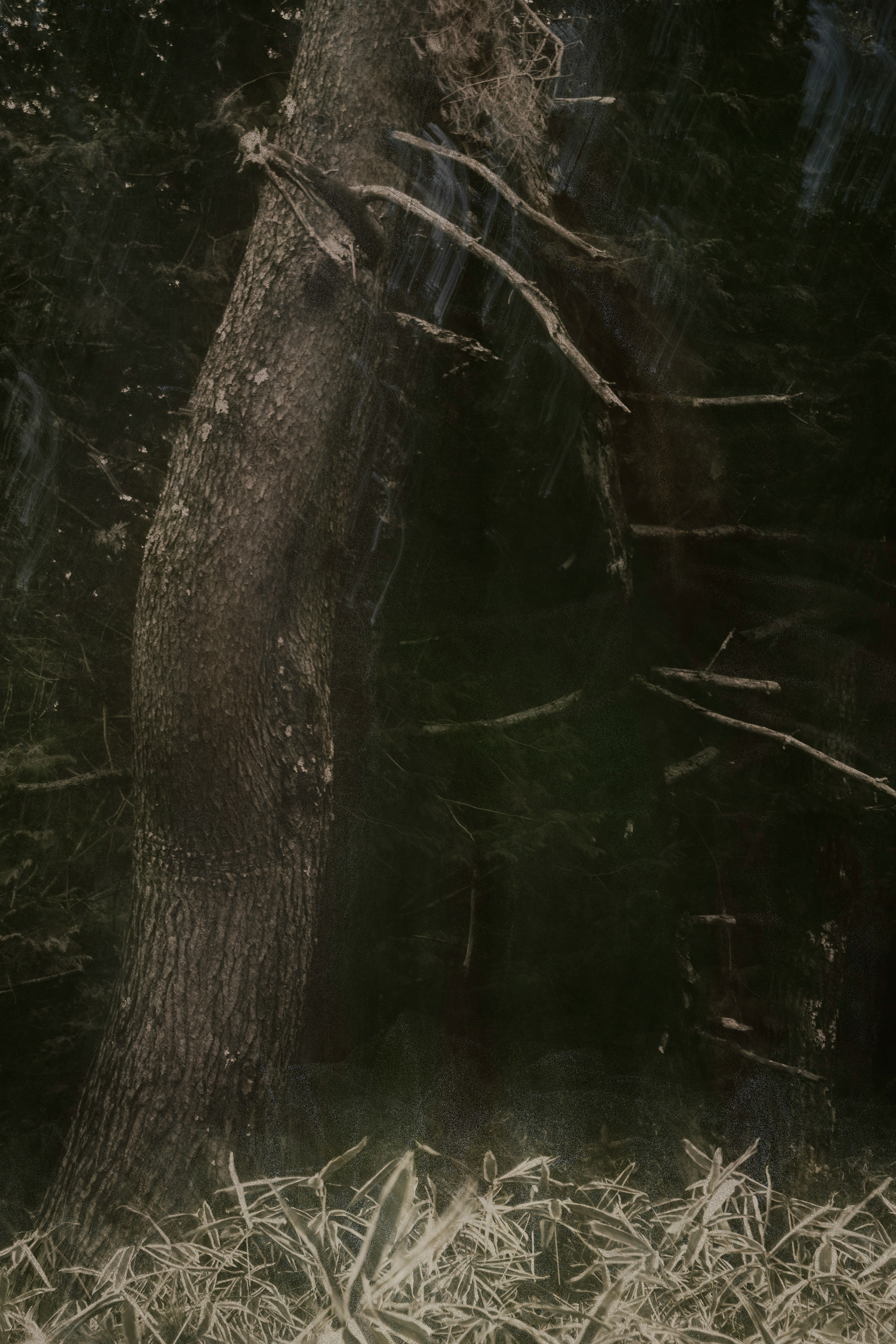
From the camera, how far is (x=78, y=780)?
1317 millimetres

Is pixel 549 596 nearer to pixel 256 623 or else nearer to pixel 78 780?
pixel 256 623

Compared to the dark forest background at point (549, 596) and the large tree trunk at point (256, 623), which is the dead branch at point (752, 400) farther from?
the large tree trunk at point (256, 623)

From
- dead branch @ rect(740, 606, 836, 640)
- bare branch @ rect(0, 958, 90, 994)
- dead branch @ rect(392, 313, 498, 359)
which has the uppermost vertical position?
dead branch @ rect(392, 313, 498, 359)

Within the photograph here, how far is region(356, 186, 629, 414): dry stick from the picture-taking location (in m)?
1.29

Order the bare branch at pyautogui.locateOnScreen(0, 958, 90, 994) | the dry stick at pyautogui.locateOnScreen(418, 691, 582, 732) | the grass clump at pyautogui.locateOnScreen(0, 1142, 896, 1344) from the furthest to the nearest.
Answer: the dry stick at pyautogui.locateOnScreen(418, 691, 582, 732) → the bare branch at pyautogui.locateOnScreen(0, 958, 90, 994) → the grass clump at pyautogui.locateOnScreen(0, 1142, 896, 1344)

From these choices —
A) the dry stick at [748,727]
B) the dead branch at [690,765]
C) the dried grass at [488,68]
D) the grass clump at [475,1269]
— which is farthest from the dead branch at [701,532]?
the grass clump at [475,1269]

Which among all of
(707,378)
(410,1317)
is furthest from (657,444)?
(410,1317)

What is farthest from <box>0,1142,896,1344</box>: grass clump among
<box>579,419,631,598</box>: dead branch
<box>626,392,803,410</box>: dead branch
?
<box>626,392,803,410</box>: dead branch

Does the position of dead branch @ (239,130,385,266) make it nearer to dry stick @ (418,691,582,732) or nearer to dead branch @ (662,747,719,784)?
dry stick @ (418,691,582,732)

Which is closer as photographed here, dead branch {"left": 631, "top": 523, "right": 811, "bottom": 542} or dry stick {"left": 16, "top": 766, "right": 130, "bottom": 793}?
dry stick {"left": 16, "top": 766, "right": 130, "bottom": 793}

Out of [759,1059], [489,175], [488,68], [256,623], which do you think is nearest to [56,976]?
[256,623]

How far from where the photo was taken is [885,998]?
1.45 metres

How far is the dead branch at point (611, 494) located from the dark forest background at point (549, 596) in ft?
0.08

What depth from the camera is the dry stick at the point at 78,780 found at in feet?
4.31
